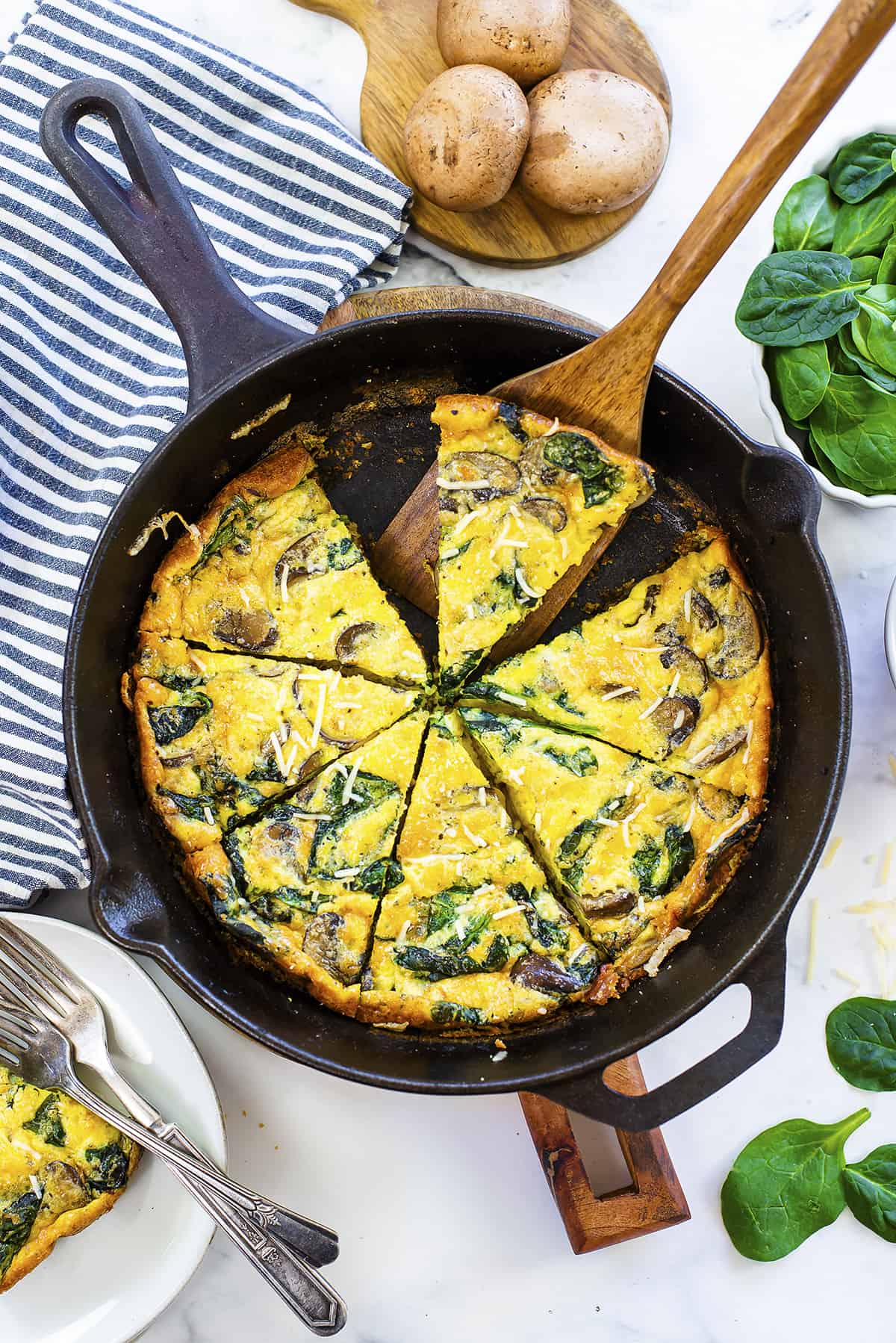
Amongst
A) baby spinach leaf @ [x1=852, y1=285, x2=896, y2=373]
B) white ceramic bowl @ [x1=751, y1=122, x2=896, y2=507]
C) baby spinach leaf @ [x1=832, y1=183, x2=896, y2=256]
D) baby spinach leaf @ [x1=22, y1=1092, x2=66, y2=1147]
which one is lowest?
baby spinach leaf @ [x1=22, y1=1092, x2=66, y2=1147]

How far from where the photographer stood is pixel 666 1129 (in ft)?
12.3

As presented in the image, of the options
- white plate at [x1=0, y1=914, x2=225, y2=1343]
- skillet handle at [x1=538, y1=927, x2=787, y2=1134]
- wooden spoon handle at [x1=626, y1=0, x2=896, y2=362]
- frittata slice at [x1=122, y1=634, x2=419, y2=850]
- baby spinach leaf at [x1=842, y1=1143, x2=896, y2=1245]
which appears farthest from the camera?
baby spinach leaf at [x1=842, y1=1143, x2=896, y2=1245]

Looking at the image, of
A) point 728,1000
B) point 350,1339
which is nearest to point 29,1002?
point 350,1339

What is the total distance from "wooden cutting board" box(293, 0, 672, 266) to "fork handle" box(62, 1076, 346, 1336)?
2.96m

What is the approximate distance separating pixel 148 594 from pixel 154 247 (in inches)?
39.5

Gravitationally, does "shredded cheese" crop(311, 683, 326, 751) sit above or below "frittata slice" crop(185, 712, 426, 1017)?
above

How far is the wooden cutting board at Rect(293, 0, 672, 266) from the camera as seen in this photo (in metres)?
3.61

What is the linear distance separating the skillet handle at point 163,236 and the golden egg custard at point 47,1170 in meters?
2.24

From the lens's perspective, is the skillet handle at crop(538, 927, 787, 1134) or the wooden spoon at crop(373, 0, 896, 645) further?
the skillet handle at crop(538, 927, 787, 1134)

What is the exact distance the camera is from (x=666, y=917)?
10.9 ft

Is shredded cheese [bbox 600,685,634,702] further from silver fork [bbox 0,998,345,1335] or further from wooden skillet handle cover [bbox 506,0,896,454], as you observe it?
silver fork [bbox 0,998,345,1335]

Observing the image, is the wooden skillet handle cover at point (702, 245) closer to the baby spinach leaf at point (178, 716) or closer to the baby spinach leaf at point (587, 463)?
the baby spinach leaf at point (587, 463)

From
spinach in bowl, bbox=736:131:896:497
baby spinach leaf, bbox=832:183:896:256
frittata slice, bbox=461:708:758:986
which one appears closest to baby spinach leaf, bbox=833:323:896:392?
spinach in bowl, bbox=736:131:896:497

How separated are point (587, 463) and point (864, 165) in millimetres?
1239
